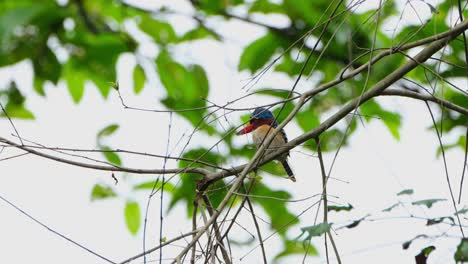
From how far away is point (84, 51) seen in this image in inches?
203

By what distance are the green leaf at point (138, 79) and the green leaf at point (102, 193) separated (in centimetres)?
74

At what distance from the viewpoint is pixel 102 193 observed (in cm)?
571

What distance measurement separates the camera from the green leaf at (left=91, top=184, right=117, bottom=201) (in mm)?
5691

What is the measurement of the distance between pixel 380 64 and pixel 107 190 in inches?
89.9

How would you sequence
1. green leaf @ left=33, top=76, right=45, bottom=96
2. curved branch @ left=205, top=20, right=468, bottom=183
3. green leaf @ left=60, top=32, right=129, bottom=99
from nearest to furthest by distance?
curved branch @ left=205, top=20, right=468, bottom=183 < green leaf @ left=60, top=32, right=129, bottom=99 < green leaf @ left=33, top=76, right=45, bottom=96

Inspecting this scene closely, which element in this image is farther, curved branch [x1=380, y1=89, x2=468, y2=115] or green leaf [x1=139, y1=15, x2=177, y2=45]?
green leaf [x1=139, y1=15, x2=177, y2=45]

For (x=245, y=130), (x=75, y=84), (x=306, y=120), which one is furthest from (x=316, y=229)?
(x=75, y=84)

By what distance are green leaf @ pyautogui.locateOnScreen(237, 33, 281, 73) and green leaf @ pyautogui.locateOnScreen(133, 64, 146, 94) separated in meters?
1.08

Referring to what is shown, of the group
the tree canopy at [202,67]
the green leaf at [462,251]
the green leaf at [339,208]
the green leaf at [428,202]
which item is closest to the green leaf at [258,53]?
the tree canopy at [202,67]

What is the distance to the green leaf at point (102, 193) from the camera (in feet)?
18.7

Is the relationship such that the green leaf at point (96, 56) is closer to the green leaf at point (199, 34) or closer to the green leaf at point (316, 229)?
the green leaf at point (199, 34)

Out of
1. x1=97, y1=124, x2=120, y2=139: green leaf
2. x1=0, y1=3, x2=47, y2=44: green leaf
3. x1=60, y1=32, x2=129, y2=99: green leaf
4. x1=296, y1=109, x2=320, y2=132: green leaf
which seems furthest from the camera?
x1=60, y1=32, x2=129, y2=99: green leaf

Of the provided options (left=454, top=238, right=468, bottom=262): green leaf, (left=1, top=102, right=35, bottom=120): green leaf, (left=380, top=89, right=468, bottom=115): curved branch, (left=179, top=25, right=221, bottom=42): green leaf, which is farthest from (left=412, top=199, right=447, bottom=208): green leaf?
(left=1, top=102, right=35, bottom=120): green leaf

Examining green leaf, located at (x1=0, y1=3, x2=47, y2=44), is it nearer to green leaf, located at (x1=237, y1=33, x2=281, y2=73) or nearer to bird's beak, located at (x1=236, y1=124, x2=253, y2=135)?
green leaf, located at (x1=237, y1=33, x2=281, y2=73)
